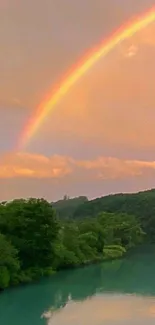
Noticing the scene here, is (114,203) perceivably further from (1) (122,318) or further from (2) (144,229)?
(1) (122,318)

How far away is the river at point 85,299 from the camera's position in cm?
1666

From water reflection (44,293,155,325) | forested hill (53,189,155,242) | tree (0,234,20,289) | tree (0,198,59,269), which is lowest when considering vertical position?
water reflection (44,293,155,325)

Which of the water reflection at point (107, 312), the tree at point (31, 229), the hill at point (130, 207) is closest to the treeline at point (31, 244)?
the tree at point (31, 229)

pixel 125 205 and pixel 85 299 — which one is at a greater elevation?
pixel 125 205

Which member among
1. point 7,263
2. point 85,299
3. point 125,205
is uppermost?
point 125,205

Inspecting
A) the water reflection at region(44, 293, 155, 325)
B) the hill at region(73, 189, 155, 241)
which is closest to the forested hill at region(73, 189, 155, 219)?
the hill at region(73, 189, 155, 241)

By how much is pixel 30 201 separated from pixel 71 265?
24.1 feet

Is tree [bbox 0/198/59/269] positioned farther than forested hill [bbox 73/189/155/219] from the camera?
No

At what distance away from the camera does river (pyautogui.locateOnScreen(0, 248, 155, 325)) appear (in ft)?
54.6

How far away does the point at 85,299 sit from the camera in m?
21.2

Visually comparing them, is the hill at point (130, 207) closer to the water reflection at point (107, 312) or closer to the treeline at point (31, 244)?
the treeline at point (31, 244)

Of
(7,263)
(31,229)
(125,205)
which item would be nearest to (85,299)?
(7,263)

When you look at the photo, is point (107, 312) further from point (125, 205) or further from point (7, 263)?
point (125, 205)

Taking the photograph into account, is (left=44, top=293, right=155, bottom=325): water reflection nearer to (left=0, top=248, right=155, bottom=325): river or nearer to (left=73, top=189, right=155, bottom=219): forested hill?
(left=0, top=248, right=155, bottom=325): river
